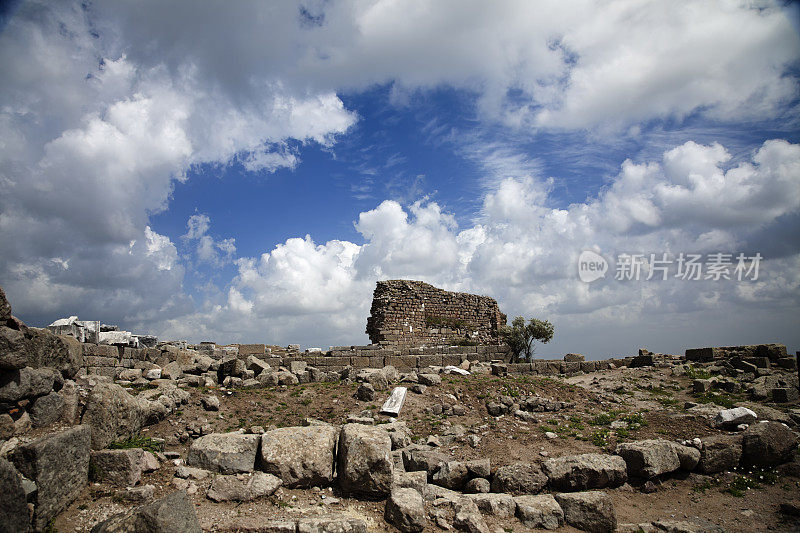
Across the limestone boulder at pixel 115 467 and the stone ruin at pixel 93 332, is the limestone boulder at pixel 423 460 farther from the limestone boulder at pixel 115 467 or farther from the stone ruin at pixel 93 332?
the stone ruin at pixel 93 332

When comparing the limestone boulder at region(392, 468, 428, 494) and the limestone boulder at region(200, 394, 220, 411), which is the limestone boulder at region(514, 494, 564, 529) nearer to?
the limestone boulder at region(392, 468, 428, 494)

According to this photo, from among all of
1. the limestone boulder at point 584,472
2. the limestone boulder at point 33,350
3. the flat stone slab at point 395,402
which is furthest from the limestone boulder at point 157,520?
the flat stone slab at point 395,402

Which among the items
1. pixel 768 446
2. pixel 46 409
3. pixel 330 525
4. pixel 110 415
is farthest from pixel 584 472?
pixel 46 409

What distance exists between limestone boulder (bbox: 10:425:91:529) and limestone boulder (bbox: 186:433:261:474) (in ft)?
5.53

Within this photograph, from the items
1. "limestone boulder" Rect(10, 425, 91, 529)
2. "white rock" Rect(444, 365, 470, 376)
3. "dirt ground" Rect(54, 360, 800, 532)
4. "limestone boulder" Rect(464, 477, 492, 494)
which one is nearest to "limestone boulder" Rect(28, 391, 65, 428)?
"limestone boulder" Rect(10, 425, 91, 529)

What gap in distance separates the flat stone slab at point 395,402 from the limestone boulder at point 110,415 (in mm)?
5706

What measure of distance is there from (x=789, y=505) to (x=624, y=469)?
2660 mm

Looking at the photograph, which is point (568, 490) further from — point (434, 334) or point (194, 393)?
point (434, 334)

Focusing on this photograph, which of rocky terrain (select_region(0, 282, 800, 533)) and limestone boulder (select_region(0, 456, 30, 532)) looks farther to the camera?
rocky terrain (select_region(0, 282, 800, 533))

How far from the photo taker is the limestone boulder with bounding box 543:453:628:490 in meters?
8.16

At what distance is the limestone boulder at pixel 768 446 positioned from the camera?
8.95m

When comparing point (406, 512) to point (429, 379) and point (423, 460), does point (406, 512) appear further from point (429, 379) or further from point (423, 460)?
point (429, 379)

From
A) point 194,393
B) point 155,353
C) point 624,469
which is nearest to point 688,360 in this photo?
point 624,469

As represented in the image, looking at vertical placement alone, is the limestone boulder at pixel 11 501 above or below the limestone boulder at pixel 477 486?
above
